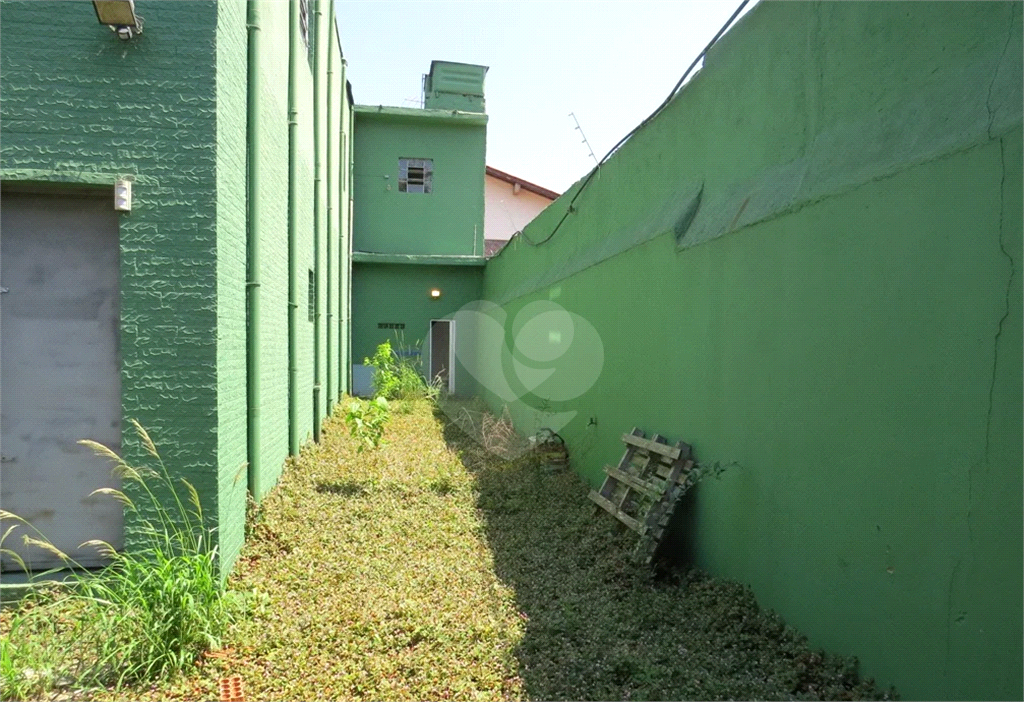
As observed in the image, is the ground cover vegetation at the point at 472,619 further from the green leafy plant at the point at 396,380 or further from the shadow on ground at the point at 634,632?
the green leafy plant at the point at 396,380

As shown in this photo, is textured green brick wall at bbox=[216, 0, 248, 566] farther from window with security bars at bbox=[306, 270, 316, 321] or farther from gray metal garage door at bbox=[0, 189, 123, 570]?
window with security bars at bbox=[306, 270, 316, 321]

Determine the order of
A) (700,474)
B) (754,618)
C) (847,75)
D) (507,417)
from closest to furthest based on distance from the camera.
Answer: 1. (847,75)
2. (754,618)
3. (700,474)
4. (507,417)

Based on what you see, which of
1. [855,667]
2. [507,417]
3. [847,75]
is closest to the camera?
[855,667]

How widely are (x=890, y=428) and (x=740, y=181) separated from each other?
1.98m

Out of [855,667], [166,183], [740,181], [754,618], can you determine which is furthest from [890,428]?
[166,183]

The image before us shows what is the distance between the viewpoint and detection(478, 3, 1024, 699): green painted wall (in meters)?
2.16

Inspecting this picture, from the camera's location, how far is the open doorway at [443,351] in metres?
14.8

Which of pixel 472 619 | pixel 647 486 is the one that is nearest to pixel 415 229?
pixel 647 486

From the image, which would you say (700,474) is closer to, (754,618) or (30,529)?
(754,618)

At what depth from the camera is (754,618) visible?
3359 mm

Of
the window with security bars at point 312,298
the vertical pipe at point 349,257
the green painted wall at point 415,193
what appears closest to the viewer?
the window with security bars at point 312,298

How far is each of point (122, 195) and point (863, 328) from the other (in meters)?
3.88

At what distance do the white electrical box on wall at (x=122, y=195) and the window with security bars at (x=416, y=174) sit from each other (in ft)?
40.3

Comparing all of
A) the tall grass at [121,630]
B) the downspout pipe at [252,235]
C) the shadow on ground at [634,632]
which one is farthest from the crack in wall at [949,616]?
the downspout pipe at [252,235]
